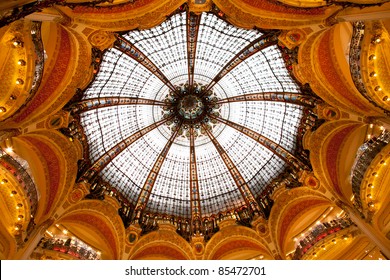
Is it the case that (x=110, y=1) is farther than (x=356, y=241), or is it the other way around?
(x=356, y=241)

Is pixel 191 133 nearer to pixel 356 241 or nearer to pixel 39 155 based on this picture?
pixel 39 155

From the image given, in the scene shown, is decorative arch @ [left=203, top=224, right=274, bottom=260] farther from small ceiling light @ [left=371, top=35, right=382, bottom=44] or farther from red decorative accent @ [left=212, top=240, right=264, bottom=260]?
small ceiling light @ [left=371, top=35, right=382, bottom=44]

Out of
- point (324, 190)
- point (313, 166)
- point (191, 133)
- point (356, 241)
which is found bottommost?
point (356, 241)

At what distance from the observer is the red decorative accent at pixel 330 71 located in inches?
668

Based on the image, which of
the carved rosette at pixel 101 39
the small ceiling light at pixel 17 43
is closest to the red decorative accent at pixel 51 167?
the small ceiling light at pixel 17 43

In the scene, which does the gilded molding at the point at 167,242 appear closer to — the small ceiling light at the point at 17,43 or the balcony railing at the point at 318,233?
the balcony railing at the point at 318,233

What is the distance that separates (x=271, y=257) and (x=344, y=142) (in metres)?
9.55

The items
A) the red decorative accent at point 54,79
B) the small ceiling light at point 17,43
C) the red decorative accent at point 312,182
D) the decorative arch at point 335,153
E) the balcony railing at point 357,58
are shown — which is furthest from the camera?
the red decorative accent at point 312,182

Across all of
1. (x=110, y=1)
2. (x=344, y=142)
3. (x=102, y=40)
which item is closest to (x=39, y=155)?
(x=102, y=40)

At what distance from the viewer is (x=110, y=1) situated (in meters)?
13.9

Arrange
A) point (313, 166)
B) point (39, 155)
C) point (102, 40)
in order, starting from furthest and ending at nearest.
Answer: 1. point (313, 166)
2. point (39, 155)
3. point (102, 40)

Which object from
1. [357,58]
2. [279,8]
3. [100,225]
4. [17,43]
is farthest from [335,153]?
[17,43]

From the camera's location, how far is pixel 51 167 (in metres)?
19.0

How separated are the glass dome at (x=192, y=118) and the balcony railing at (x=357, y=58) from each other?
16.6 feet
